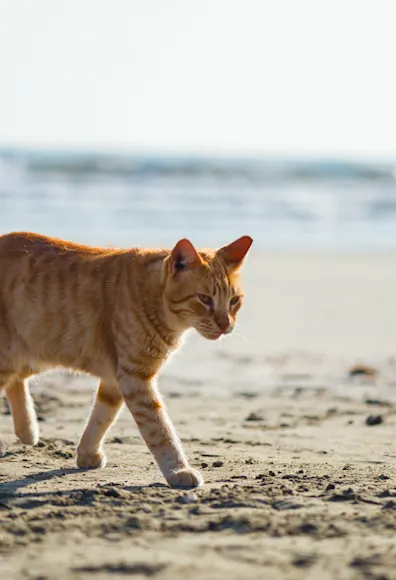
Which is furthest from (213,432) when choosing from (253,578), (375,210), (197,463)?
(375,210)

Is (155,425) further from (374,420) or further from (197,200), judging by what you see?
(197,200)

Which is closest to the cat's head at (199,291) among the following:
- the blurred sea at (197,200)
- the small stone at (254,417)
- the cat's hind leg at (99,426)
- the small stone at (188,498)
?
the cat's hind leg at (99,426)

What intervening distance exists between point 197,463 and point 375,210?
1981 cm

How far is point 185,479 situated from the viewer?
14.7 feet

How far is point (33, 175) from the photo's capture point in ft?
98.1

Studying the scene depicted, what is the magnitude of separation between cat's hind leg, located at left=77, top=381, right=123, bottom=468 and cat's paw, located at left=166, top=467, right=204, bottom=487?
649 mm

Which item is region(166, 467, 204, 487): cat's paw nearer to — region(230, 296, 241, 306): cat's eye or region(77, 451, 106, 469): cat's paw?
region(77, 451, 106, 469): cat's paw

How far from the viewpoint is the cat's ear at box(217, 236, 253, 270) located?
4891 millimetres

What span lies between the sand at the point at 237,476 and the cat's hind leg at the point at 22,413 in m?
0.08

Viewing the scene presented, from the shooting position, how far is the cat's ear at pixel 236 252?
489 cm

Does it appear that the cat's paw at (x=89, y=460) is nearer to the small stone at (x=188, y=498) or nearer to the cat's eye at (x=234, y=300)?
the small stone at (x=188, y=498)

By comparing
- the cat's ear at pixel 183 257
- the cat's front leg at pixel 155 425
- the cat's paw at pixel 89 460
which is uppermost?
the cat's ear at pixel 183 257

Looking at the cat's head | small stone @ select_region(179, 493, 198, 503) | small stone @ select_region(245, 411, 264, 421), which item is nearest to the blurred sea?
small stone @ select_region(245, 411, 264, 421)

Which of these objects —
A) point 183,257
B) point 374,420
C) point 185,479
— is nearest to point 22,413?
point 185,479
